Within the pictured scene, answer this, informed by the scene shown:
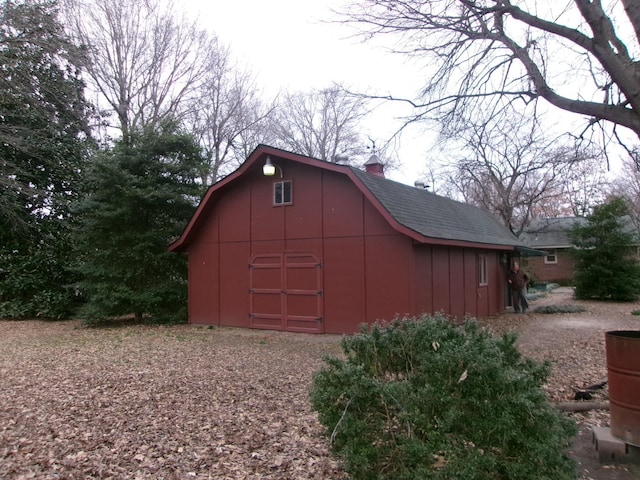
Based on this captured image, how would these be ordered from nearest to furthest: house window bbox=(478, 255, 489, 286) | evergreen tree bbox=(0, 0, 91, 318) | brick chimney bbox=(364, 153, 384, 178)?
brick chimney bbox=(364, 153, 384, 178) → house window bbox=(478, 255, 489, 286) → evergreen tree bbox=(0, 0, 91, 318)

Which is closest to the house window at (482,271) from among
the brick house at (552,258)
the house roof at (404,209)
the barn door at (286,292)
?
the house roof at (404,209)

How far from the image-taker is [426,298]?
10961 millimetres

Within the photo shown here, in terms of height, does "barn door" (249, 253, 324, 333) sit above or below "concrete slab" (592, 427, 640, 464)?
above

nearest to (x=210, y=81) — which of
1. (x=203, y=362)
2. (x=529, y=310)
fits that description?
(x=529, y=310)

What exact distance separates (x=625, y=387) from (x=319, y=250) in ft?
26.3

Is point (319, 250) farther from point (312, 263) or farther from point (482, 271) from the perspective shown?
point (482, 271)

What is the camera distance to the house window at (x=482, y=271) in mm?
14769

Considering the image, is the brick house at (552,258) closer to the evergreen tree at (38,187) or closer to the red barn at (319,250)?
the red barn at (319,250)

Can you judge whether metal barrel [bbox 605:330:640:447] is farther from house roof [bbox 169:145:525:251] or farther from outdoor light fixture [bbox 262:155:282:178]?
outdoor light fixture [bbox 262:155:282:178]

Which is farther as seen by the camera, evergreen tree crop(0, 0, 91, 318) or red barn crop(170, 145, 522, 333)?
evergreen tree crop(0, 0, 91, 318)

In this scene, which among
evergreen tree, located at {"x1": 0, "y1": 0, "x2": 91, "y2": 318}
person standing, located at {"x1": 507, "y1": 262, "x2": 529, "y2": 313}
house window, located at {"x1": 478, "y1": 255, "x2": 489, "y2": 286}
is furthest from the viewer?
person standing, located at {"x1": 507, "y1": 262, "x2": 529, "y2": 313}

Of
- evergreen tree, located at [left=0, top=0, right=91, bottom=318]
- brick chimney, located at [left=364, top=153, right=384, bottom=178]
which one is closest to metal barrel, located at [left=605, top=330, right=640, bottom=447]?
brick chimney, located at [left=364, top=153, right=384, bottom=178]

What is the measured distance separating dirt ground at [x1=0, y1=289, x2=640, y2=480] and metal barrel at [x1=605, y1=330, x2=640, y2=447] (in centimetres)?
31

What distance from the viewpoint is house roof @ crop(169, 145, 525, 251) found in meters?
10.4
